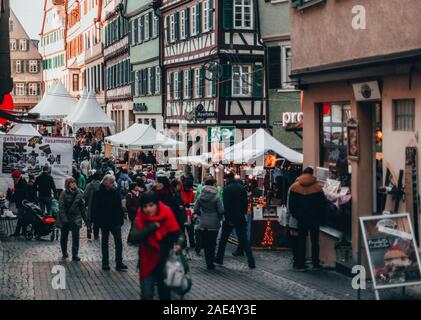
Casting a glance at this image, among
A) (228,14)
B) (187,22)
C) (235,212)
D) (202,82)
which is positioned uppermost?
(187,22)

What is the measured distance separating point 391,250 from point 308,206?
3721 mm

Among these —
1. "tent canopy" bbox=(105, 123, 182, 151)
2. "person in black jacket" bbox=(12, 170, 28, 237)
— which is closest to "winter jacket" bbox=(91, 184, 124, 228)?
"person in black jacket" bbox=(12, 170, 28, 237)

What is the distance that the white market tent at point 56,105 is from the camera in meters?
50.8

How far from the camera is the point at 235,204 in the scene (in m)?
16.6

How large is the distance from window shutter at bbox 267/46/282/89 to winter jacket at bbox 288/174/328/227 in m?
21.4

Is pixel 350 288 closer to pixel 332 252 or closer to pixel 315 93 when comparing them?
pixel 332 252

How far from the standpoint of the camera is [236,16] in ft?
129

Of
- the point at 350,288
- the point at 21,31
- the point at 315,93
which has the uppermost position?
the point at 21,31

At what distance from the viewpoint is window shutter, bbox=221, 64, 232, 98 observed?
3916 cm

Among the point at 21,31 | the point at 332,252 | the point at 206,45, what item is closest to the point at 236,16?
the point at 206,45

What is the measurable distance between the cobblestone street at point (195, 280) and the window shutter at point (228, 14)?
21.7 metres

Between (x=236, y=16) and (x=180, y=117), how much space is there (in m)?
8.41

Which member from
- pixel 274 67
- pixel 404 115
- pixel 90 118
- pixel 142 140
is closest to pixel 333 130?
pixel 404 115

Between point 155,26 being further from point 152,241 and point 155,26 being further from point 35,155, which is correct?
point 152,241
